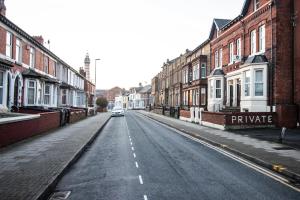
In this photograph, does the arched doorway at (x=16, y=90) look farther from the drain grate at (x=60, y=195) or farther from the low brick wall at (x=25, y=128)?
the drain grate at (x=60, y=195)

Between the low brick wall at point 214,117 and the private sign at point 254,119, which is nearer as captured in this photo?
the private sign at point 254,119

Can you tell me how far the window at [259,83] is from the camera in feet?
90.7

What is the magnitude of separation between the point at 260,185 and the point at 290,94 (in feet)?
60.9

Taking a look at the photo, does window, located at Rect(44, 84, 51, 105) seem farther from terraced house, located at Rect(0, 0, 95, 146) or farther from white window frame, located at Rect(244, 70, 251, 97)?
white window frame, located at Rect(244, 70, 251, 97)

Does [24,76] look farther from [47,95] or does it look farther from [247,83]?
[247,83]

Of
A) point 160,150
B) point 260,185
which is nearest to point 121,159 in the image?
point 160,150

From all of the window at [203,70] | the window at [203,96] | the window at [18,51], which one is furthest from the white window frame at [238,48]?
the window at [18,51]

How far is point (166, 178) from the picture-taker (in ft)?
33.7

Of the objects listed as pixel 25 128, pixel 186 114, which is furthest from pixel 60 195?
pixel 186 114

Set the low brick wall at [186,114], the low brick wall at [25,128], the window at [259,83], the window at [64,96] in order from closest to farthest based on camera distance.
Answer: the low brick wall at [25,128], the window at [259,83], the low brick wall at [186,114], the window at [64,96]

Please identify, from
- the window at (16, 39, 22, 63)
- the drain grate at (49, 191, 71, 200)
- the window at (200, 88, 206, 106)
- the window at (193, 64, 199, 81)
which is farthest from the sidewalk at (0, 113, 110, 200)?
the window at (193, 64, 199, 81)

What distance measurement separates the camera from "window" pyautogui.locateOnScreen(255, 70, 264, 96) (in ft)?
90.7

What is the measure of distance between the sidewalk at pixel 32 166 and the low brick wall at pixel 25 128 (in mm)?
399

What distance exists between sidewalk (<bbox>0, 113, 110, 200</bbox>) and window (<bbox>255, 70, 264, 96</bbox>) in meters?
16.3
